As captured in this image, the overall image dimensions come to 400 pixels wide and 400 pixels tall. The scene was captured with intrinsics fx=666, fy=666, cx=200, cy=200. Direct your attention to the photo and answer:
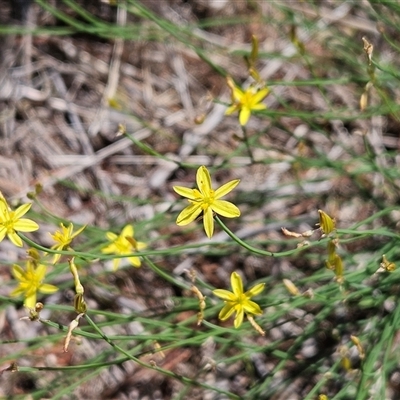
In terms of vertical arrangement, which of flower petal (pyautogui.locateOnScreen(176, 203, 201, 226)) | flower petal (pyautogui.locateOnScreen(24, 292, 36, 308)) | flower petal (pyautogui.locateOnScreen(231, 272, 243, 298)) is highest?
flower petal (pyautogui.locateOnScreen(176, 203, 201, 226))

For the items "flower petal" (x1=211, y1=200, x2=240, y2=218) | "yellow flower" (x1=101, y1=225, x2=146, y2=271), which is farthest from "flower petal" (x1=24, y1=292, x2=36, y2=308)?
"flower petal" (x1=211, y1=200, x2=240, y2=218)

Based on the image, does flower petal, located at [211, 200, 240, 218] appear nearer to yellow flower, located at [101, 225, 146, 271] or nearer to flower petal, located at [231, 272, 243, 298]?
flower petal, located at [231, 272, 243, 298]

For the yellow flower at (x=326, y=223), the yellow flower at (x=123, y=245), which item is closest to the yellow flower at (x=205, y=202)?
the yellow flower at (x=326, y=223)

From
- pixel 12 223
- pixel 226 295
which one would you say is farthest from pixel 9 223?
pixel 226 295

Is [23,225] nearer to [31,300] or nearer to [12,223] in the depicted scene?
[12,223]

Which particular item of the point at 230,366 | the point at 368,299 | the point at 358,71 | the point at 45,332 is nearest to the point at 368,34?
the point at 358,71

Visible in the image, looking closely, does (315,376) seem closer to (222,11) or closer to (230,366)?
(230,366)

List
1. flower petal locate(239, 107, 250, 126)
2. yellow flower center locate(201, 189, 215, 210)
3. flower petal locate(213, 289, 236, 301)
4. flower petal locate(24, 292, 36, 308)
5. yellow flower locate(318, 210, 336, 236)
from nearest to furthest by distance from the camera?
yellow flower locate(318, 210, 336, 236) < yellow flower center locate(201, 189, 215, 210) < flower petal locate(213, 289, 236, 301) < flower petal locate(24, 292, 36, 308) < flower petal locate(239, 107, 250, 126)

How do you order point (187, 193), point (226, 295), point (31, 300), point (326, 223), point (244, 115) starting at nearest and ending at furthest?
point (326, 223), point (187, 193), point (226, 295), point (31, 300), point (244, 115)
